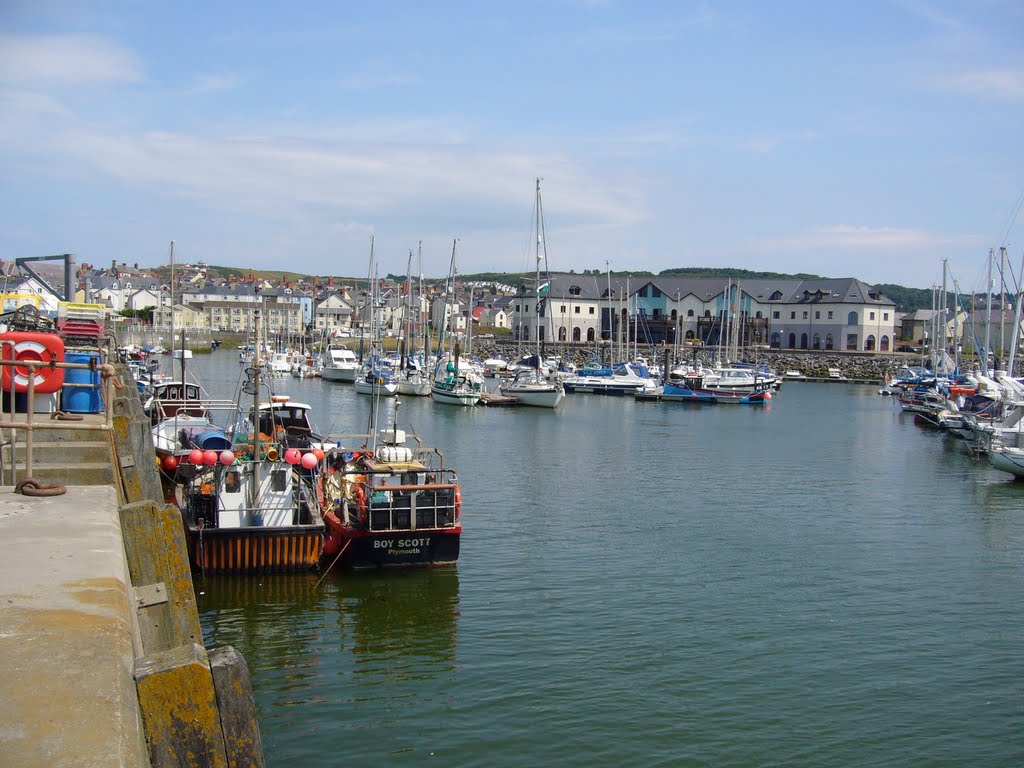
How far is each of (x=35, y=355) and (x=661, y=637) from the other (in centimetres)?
1400

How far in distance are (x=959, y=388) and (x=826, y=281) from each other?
231ft

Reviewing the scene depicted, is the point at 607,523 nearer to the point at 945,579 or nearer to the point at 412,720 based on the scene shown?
the point at 945,579

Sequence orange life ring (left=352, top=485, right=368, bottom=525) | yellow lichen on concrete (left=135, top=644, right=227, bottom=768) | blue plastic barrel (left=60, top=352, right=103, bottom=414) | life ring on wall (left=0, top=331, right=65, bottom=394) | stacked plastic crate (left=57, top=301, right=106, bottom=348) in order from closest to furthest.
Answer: yellow lichen on concrete (left=135, top=644, right=227, bottom=768), life ring on wall (left=0, top=331, right=65, bottom=394), orange life ring (left=352, top=485, right=368, bottom=525), blue plastic barrel (left=60, top=352, right=103, bottom=414), stacked plastic crate (left=57, top=301, right=106, bottom=348)

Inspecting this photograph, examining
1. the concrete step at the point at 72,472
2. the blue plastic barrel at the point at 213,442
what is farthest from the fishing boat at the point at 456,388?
the concrete step at the point at 72,472

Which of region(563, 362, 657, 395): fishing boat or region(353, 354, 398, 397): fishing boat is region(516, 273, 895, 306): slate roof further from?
region(353, 354, 398, 397): fishing boat

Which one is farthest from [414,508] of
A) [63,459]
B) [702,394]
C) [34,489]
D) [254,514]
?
[702,394]

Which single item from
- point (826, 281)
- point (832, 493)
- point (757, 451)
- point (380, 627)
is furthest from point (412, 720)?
point (826, 281)

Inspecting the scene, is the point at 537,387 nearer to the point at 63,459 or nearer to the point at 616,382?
the point at 616,382

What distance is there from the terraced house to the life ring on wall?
4134 inches

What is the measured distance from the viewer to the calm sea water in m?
14.0

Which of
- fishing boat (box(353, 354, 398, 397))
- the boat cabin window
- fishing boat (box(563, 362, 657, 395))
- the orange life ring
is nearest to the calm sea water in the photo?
the orange life ring

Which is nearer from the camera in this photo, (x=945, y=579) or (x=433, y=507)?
(x=433, y=507)

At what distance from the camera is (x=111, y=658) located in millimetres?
6629

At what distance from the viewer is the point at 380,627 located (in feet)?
61.4
